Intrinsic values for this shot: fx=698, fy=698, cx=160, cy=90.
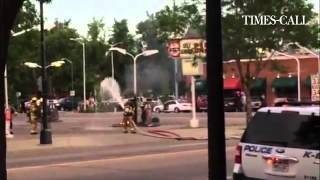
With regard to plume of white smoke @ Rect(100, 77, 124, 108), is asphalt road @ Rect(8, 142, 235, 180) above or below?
below

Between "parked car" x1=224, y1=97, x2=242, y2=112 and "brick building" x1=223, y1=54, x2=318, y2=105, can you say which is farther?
"brick building" x1=223, y1=54, x2=318, y2=105

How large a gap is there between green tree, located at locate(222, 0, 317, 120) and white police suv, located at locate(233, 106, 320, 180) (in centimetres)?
2110

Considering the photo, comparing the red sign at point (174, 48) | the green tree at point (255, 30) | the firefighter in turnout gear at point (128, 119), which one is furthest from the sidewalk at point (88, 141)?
the red sign at point (174, 48)

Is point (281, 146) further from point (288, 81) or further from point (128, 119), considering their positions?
point (288, 81)

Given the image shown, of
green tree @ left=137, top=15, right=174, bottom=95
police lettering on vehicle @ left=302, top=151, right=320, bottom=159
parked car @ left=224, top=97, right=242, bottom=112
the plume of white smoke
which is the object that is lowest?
police lettering on vehicle @ left=302, top=151, right=320, bottom=159

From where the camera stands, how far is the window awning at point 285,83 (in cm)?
7456

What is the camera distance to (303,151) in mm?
8555

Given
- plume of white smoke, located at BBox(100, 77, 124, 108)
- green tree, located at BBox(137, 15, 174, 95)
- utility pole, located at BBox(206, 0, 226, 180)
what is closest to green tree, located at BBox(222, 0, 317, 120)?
utility pole, located at BBox(206, 0, 226, 180)

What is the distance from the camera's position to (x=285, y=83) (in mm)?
75250

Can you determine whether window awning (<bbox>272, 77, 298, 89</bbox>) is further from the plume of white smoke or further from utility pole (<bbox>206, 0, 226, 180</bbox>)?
utility pole (<bbox>206, 0, 226, 180</bbox>)

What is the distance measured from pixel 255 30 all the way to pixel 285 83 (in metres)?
46.0

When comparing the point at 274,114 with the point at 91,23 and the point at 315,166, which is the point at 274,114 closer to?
the point at 315,166

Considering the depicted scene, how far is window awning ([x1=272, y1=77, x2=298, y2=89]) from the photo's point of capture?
7456 cm

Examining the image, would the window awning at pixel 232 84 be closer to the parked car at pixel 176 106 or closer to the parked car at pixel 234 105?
the parked car at pixel 176 106
